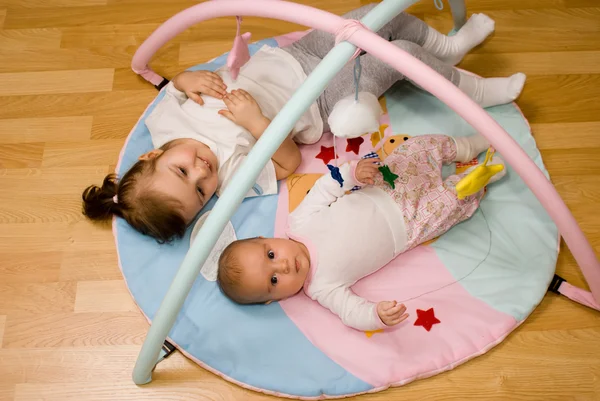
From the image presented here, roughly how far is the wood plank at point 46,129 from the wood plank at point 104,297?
406 mm

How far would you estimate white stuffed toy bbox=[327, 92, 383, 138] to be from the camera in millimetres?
1077

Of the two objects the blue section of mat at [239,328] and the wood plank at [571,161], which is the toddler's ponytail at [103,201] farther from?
the wood plank at [571,161]

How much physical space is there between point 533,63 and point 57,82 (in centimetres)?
127

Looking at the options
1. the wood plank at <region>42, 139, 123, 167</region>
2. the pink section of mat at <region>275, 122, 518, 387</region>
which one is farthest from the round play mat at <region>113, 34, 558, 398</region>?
the wood plank at <region>42, 139, 123, 167</region>

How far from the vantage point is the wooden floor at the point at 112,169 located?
1239 mm

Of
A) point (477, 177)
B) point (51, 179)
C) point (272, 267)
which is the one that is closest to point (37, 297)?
point (51, 179)

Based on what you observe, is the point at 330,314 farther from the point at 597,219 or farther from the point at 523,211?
the point at 597,219

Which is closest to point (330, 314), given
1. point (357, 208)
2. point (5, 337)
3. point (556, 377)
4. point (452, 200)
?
point (357, 208)

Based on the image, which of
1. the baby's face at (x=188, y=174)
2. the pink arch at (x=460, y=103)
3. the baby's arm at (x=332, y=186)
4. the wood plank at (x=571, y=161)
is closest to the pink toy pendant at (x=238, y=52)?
the pink arch at (x=460, y=103)

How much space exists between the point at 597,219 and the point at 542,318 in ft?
0.90

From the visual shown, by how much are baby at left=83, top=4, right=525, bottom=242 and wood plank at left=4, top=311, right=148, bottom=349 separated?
22 cm

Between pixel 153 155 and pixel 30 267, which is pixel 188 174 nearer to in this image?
pixel 153 155

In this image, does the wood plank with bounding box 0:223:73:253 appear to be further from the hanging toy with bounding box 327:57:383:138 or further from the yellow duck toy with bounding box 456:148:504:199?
the yellow duck toy with bounding box 456:148:504:199

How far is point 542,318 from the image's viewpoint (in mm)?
1261
